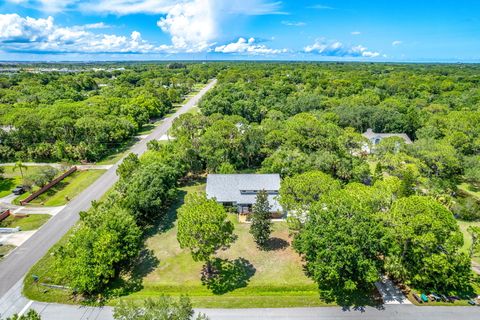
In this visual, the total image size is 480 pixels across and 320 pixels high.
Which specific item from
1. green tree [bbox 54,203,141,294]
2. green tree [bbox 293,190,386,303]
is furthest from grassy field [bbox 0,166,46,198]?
green tree [bbox 293,190,386,303]

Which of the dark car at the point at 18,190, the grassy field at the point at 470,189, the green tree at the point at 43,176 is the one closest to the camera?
the dark car at the point at 18,190

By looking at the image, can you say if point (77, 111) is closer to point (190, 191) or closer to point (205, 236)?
point (190, 191)

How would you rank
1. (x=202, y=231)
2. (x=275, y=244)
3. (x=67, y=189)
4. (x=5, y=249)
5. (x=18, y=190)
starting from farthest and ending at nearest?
(x=67, y=189), (x=18, y=190), (x=275, y=244), (x=5, y=249), (x=202, y=231)

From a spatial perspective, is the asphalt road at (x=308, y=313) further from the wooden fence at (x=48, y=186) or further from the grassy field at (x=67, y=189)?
the wooden fence at (x=48, y=186)

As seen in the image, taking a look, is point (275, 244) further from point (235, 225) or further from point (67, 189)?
point (67, 189)

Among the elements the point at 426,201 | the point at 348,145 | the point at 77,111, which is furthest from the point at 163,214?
the point at 77,111

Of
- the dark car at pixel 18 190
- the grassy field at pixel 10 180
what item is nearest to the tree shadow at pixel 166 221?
the dark car at pixel 18 190

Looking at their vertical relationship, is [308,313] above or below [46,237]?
below

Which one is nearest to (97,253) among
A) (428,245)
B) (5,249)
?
(5,249)
